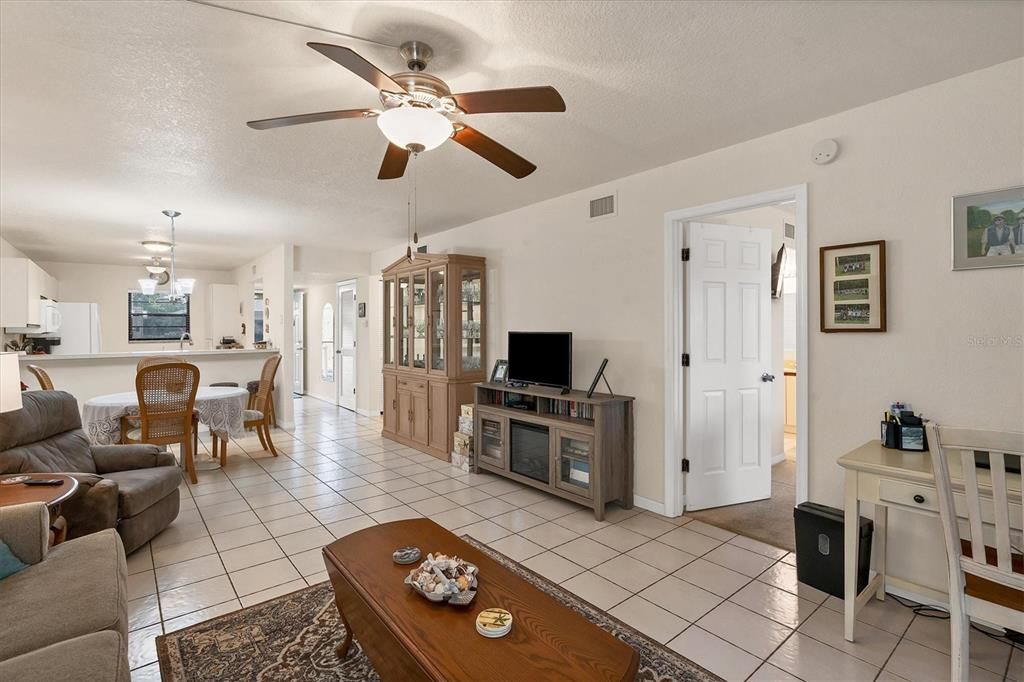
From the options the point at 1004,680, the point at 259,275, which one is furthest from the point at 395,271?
the point at 1004,680

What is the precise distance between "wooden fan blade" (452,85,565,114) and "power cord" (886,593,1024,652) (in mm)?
2835

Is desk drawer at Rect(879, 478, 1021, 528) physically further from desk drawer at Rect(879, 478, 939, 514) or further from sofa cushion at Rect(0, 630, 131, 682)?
sofa cushion at Rect(0, 630, 131, 682)

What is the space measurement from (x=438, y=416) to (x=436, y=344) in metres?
0.78

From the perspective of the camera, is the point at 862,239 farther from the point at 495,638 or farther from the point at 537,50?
the point at 495,638

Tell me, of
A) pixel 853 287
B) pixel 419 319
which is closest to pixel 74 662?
pixel 853 287

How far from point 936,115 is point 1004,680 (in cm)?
247

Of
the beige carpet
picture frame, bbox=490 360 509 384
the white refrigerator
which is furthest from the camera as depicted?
the white refrigerator

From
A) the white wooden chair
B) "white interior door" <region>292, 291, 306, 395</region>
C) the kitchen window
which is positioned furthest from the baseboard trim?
the kitchen window

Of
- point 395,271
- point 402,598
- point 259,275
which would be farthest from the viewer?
point 259,275

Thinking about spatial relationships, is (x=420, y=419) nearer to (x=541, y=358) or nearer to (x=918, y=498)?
(x=541, y=358)

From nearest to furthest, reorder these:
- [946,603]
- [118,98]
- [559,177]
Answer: [946,603]
[118,98]
[559,177]

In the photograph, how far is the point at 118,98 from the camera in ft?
8.13

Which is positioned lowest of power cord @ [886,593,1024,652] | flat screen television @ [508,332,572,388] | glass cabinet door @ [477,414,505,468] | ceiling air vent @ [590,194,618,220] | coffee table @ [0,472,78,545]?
power cord @ [886,593,1024,652]

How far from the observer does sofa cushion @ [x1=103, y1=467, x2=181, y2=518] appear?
2.84 m
